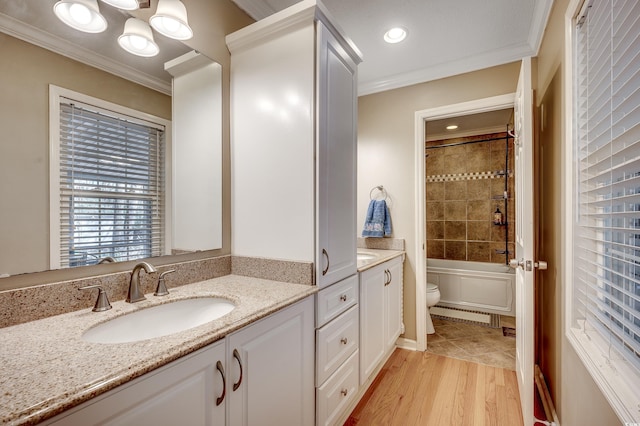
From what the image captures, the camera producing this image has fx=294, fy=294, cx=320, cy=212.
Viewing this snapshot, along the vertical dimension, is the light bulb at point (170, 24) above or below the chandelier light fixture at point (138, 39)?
above

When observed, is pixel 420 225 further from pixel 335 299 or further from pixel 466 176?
pixel 466 176

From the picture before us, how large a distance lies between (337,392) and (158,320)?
97cm

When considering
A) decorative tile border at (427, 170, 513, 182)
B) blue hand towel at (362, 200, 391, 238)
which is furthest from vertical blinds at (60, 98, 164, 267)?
decorative tile border at (427, 170, 513, 182)

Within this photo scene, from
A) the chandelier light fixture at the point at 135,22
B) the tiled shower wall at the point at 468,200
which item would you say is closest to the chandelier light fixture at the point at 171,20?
the chandelier light fixture at the point at 135,22

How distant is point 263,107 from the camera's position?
153 cm

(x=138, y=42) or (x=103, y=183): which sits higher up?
(x=138, y=42)

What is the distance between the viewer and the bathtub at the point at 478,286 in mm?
3266

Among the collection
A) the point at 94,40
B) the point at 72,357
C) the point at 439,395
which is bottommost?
the point at 439,395

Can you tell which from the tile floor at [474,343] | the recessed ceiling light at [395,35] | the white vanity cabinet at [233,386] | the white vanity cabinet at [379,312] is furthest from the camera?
the tile floor at [474,343]

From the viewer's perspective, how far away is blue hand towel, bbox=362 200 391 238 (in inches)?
104

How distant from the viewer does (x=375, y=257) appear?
7.43ft

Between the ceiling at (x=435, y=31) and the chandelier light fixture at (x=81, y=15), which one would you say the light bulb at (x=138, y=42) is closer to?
the chandelier light fixture at (x=81, y=15)

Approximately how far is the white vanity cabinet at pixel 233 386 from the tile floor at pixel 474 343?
5.75 ft

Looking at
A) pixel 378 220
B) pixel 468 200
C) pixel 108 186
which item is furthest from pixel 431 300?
pixel 108 186
